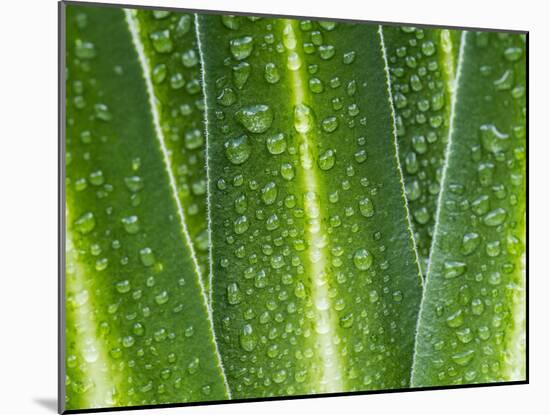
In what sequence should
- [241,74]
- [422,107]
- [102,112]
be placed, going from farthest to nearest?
1. [422,107]
2. [241,74]
3. [102,112]

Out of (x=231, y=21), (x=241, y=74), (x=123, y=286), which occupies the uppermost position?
(x=231, y=21)

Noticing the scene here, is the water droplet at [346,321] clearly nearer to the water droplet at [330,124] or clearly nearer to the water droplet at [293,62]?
the water droplet at [330,124]

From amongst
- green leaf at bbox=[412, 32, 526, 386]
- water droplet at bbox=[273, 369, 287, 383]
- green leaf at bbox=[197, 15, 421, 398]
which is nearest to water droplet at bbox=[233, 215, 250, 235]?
green leaf at bbox=[197, 15, 421, 398]

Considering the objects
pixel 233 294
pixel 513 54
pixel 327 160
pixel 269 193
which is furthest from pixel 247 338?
pixel 513 54

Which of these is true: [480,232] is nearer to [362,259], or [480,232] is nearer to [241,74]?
[362,259]

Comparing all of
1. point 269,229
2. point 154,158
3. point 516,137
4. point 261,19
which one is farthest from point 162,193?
point 516,137

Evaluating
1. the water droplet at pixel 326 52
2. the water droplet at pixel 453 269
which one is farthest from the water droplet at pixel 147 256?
the water droplet at pixel 453 269

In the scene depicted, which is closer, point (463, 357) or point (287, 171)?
point (287, 171)
